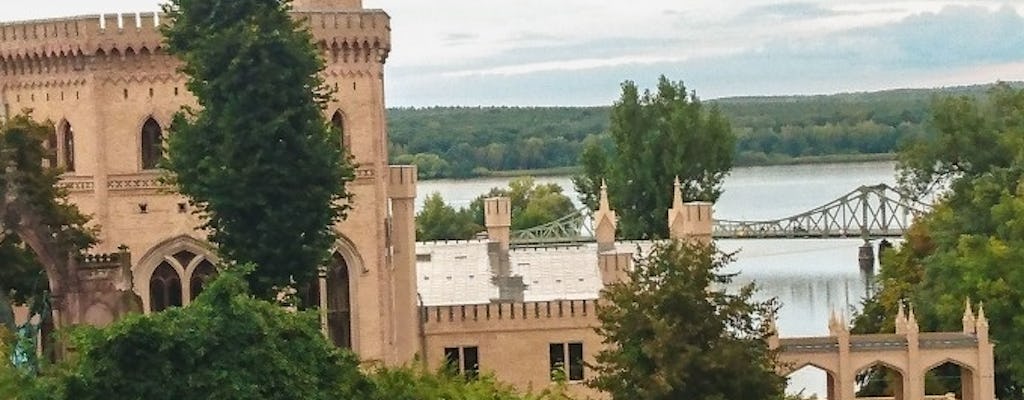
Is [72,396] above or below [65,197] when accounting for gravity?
below

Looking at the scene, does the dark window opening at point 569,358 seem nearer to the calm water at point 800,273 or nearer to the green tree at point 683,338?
the green tree at point 683,338

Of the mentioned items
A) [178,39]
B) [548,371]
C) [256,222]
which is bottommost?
[548,371]

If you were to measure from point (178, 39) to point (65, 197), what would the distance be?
3230 mm

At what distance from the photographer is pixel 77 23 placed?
29.3m

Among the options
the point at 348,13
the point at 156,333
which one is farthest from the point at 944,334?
the point at 156,333

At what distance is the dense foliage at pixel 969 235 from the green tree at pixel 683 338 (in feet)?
53.5

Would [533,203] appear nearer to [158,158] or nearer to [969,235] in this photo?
[969,235]

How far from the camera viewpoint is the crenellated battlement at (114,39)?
29234 millimetres

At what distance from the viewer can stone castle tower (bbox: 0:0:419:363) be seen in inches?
1159

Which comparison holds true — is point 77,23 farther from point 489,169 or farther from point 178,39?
point 489,169

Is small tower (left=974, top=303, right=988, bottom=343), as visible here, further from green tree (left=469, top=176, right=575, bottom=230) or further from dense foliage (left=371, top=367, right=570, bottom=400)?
green tree (left=469, top=176, right=575, bottom=230)

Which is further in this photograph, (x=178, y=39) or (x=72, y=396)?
(x=178, y=39)

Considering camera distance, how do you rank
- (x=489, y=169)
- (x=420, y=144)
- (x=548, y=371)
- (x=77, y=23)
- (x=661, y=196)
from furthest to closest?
(x=489, y=169)
(x=420, y=144)
(x=661, y=196)
(x=548, y=371)
(x=77, y=23)

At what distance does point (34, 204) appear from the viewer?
2778 cm
